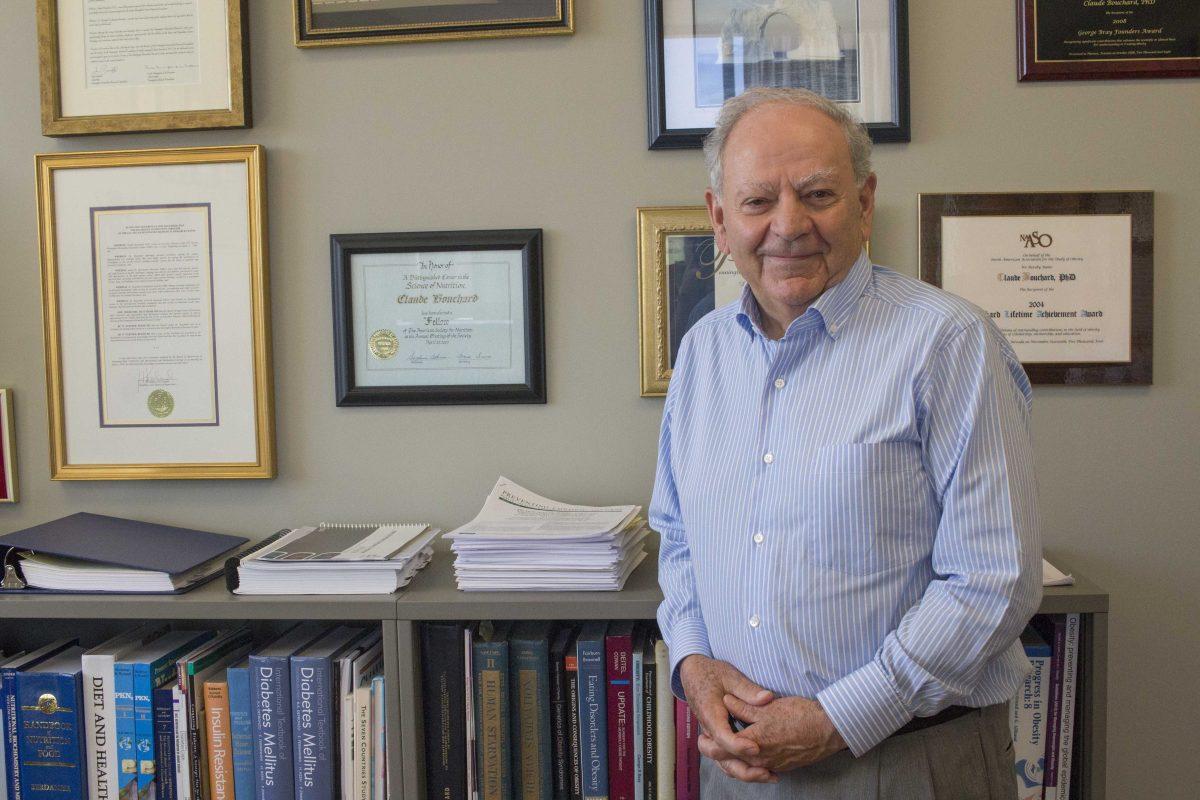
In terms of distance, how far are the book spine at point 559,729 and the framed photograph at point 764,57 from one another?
971 millimetres

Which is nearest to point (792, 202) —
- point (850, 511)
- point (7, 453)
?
point (850, 511)

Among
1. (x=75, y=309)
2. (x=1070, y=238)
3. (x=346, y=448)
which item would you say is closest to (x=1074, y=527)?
(x=1070, y=238)

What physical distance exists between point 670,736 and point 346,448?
2.77ft

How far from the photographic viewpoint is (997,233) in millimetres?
1747

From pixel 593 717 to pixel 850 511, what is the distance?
25.3 inches

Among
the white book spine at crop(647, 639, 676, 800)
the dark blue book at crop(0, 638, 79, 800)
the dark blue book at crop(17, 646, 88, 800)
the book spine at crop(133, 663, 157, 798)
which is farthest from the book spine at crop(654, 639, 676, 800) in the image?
the dark blue book at crop(0, 638, 79, 800)

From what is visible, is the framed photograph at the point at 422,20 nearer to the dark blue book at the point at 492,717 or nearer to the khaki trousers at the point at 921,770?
the dark blue book at the point at 492,717

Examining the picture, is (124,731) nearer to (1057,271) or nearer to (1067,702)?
(1067,702)

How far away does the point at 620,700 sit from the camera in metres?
1.53

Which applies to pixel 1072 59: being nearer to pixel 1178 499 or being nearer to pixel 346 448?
pixel 1178 499

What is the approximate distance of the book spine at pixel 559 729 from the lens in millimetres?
1535

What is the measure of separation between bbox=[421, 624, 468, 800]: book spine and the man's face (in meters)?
0.78

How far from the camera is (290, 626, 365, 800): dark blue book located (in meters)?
1.54

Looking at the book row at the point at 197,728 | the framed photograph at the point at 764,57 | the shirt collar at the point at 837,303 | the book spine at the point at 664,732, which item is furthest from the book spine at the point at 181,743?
the framed photograph at the point at 764,57
